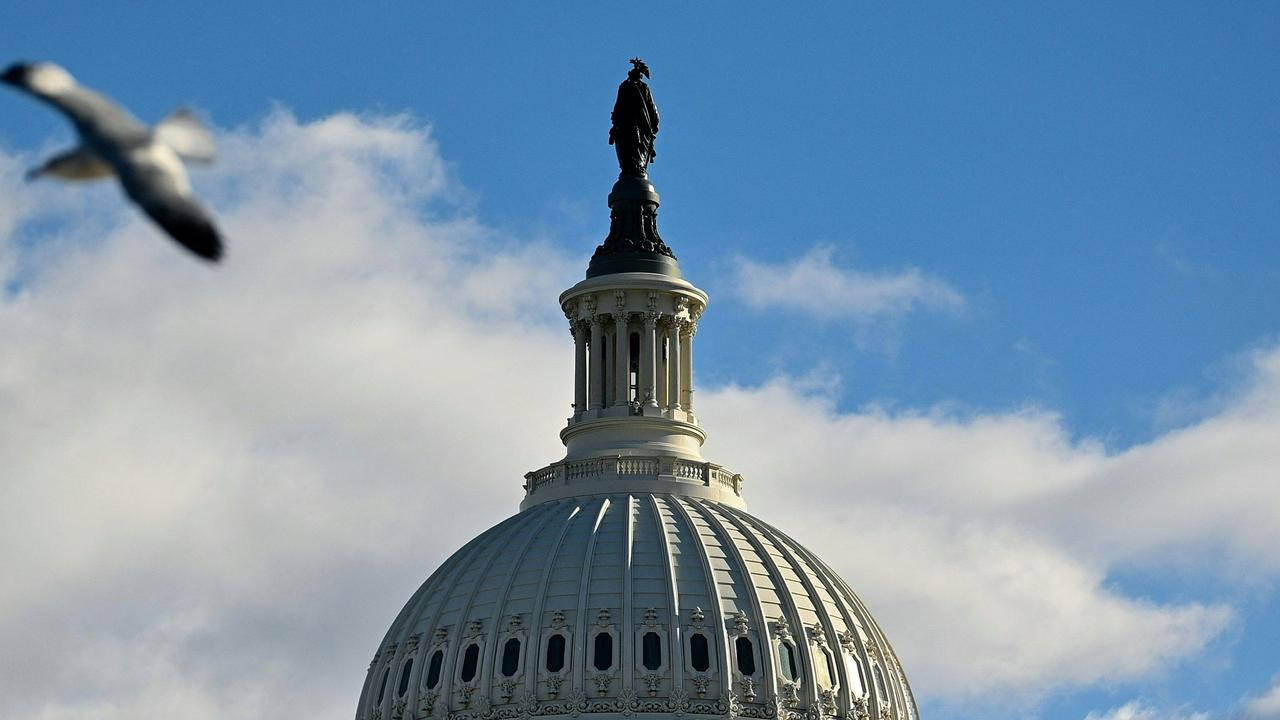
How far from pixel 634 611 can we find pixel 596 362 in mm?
16484

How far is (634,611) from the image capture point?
380 ft

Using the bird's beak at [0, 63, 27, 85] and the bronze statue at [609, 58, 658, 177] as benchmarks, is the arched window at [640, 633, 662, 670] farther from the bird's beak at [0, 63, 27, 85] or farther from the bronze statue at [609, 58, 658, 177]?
the bird's beak at [0, 63, 27, 85]

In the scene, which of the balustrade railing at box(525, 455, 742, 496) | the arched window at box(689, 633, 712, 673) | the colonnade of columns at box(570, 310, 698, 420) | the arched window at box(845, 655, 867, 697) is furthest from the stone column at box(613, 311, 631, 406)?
the arched window at box(845, 655, 867, 697)

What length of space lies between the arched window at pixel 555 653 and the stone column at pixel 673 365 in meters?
16.0

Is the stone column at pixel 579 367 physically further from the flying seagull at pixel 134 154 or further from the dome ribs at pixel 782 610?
the flying seagull at pixel 134 154

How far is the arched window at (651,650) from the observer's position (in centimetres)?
11474

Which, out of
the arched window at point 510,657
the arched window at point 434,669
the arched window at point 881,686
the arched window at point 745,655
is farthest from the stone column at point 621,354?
the arched window at point 881,686

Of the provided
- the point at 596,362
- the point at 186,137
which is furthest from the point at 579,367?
the point at 186,137

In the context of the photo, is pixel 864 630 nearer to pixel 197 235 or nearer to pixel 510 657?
pixel 510 657

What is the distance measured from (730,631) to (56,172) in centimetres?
10193

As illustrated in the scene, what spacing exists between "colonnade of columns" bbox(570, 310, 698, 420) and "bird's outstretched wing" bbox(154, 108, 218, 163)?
4397 inches

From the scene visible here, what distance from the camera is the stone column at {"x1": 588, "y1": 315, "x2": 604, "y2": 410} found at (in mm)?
127562

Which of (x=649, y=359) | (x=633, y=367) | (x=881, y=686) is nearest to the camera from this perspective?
(x=881, y=686)

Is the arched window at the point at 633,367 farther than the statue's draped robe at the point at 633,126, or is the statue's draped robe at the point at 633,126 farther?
the statue's draped robe at the point at 633,126
